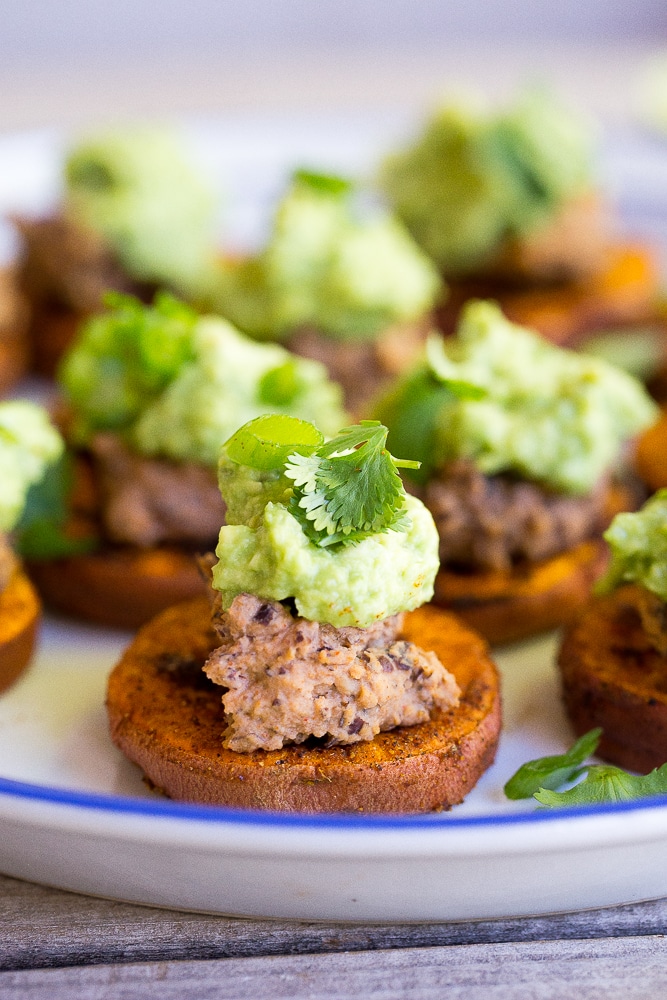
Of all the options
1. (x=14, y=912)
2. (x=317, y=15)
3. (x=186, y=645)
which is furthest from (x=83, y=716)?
(x=317, y=15)

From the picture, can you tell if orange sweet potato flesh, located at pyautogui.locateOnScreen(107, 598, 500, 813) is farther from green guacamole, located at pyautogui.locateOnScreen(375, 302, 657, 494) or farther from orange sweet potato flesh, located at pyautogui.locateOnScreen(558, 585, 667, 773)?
green guacamole, located at pyautogui.locateOnScreen(375, 302, 657, 494)

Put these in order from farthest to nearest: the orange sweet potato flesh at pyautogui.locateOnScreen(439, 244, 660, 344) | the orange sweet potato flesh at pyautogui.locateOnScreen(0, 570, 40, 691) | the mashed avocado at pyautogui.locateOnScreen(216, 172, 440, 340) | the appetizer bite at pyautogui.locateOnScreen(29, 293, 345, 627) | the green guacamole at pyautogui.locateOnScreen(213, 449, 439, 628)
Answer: the orange sweet potato flesh at pyautogui.locateOnScreen(439, 244, 660, 344) < the mashed avocado at pyautogui.locateOnScreen(216, 172, 440, 340) < the appetizer bite at pyautogui.locateOnScreen(29, 293, 345, 627) < the orange sweet potato flesh at pyautogui.locateOnScreen(0, 570, 40, 691) < the green guacamole at pyautogui.locateOnScreen(213, 449, 439, 628)

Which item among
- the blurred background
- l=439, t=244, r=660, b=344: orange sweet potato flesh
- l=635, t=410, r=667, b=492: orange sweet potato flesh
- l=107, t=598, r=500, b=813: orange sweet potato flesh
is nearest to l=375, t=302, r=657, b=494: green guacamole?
l=635, t=410, r=667, b=492: orange sweet potato flesh

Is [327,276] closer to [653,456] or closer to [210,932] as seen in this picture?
[653,456]

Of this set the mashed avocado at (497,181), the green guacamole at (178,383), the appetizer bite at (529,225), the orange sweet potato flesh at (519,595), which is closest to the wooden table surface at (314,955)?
the orange sweet potato flesh at (519,595)

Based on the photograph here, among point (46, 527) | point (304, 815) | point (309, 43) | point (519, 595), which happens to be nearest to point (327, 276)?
point (46, 527)

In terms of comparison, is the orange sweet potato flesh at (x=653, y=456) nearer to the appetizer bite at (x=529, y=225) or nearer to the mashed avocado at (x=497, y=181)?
the appetizer bite at (x=529, y=225)
